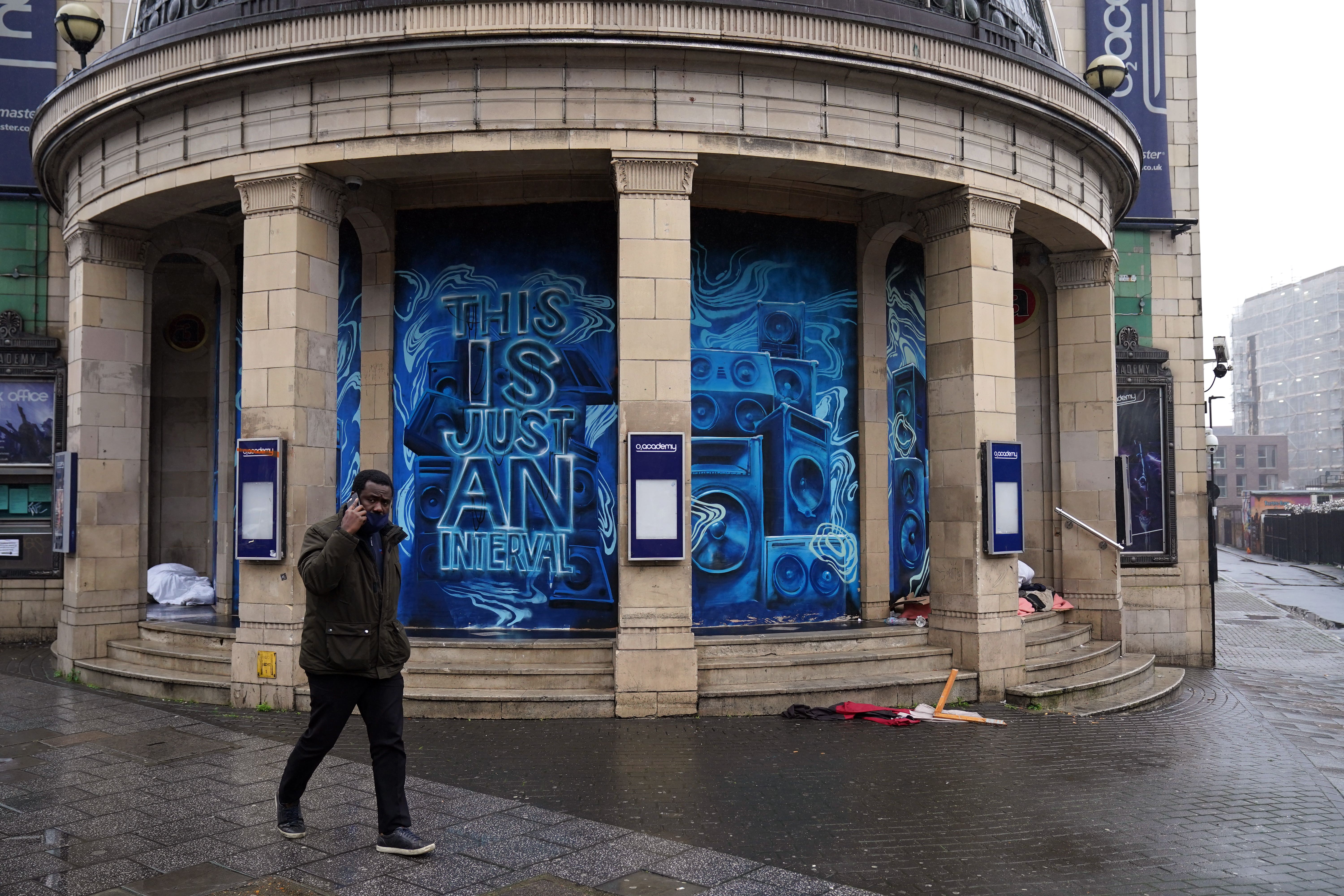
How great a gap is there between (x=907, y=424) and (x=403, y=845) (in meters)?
10.6

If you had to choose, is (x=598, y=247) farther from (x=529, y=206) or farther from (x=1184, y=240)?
(x=1184, y=240)

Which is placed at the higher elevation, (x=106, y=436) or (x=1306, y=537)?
(x=106, y=436)

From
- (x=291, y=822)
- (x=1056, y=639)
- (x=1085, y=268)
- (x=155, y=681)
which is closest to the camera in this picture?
(x=291, y=822)

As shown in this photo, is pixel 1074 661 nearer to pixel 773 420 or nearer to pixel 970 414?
pixel 970 414

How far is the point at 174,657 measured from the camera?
1291 centimetres

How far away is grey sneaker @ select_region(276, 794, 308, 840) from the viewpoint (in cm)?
690

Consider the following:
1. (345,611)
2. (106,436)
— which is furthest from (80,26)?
(345,611)

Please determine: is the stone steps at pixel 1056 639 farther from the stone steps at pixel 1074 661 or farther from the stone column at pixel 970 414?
the stone column at pixel 970 414

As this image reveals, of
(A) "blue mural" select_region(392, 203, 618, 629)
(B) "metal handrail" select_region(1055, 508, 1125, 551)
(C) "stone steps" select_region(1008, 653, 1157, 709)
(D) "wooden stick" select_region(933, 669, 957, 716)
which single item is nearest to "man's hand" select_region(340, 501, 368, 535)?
(A) "blue mural" select_region(392, 203, 618, 629)

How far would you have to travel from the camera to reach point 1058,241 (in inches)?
631

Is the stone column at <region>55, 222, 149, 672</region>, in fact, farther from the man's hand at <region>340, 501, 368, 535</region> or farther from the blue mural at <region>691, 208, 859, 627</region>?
the man's hand at <region>340, 501, 368, 535</region>

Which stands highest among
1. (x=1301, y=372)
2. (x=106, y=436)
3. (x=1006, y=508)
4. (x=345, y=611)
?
(x=1301, y=372)

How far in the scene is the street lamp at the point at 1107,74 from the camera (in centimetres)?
1562

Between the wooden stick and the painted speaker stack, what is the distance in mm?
2410
